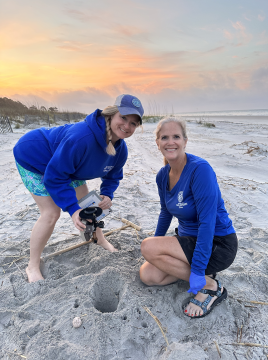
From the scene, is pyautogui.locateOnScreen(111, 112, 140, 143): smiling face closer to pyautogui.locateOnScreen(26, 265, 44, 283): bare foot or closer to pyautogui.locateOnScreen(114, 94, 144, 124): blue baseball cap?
pyautogui.locateOnScreen(114, 94, 144, 124): blue baseball cap

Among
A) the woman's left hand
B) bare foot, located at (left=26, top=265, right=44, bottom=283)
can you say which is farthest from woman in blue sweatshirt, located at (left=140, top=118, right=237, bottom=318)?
bare foot, located at (left=26, top=265, right=44, bottom=283)

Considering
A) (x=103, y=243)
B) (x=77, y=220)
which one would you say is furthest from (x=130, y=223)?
(x=77, y=220)

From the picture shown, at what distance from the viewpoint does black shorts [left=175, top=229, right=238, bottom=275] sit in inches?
77.9

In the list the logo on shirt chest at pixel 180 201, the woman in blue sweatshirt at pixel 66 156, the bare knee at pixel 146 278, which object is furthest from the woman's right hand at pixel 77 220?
the logo on shirt chest at pixel 180 201

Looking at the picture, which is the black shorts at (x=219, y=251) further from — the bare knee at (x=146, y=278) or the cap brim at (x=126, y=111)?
the cap brim at (x=126, y=111)

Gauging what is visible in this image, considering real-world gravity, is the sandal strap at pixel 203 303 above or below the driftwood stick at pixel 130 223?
below

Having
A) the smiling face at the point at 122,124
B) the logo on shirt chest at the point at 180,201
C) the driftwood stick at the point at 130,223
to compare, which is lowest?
the driftwood stick at the point at 130,223

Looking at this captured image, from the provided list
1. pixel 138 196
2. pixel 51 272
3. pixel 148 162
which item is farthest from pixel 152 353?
pixel 148 162

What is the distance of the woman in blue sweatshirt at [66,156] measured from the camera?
203 cm

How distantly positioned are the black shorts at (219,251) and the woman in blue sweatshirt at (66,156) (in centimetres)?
97

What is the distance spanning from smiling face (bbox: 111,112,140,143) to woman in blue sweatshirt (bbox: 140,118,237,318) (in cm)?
25

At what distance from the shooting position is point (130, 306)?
1922mm

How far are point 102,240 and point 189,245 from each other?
1.20 metres

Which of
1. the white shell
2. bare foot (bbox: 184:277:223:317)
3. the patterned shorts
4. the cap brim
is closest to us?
the white shell
